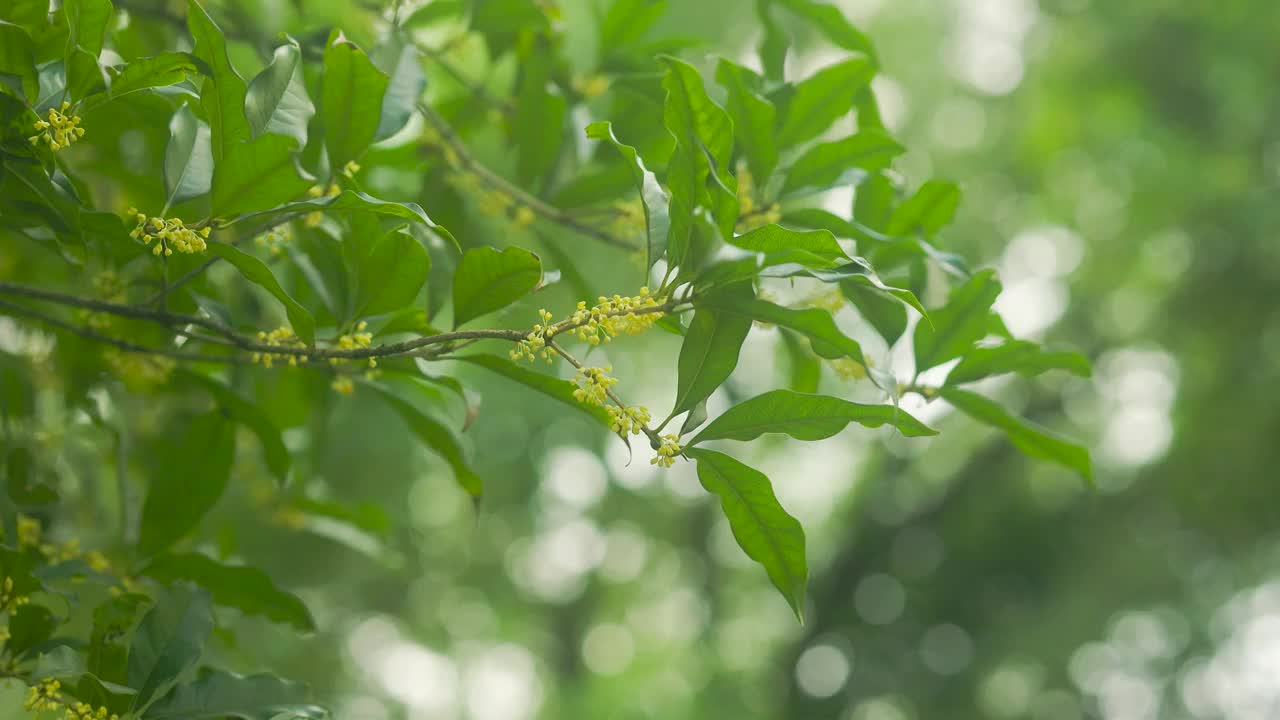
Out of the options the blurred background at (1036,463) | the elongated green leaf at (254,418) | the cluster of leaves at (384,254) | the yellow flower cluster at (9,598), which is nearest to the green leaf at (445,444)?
the cluster of leaves at (384,254)

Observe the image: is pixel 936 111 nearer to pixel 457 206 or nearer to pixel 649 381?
Answer: pixel 649 381

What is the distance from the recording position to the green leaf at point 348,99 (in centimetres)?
86

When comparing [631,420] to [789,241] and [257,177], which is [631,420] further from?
[257,177]

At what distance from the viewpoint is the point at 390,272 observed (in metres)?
0.88

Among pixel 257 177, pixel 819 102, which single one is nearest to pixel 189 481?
pixel 257 177

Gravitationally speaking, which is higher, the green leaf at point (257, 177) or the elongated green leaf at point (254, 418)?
the green leaf at point (257, 177)

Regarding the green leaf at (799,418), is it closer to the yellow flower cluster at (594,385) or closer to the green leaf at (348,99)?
the yellow flower cluster at (594,385)

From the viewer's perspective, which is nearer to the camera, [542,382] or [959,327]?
[542,382]

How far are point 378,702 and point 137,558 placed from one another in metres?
4.96

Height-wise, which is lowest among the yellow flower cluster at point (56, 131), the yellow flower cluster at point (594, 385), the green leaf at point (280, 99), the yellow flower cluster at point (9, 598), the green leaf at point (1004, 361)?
the yellow flower cluster at point (9, 598)

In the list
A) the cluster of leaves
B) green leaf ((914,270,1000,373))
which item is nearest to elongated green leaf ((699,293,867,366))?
the cluster of leaves

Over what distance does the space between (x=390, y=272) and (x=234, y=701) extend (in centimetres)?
40

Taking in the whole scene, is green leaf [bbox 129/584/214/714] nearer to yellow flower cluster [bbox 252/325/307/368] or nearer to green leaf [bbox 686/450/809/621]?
yellow flower cluster [bbox 252/325/307/368]

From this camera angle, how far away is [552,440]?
660cm
